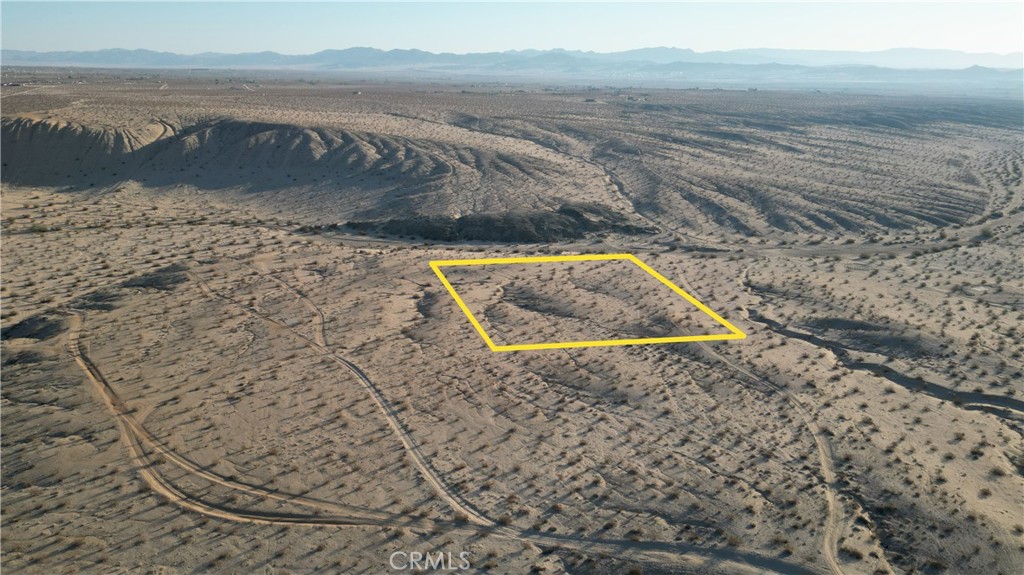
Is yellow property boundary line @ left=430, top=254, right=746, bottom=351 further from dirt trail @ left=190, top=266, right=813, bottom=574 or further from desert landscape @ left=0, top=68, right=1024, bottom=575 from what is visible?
dirt trail @ left=190, top=266, right=813, bottom=574

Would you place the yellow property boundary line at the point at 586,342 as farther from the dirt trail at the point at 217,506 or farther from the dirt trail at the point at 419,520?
the dirt trail at the point at 217,506

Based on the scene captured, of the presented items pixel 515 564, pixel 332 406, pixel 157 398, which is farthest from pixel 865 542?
pixel 157 398

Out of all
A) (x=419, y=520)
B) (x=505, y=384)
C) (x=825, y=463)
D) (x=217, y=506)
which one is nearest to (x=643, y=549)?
(x=419, y=520)

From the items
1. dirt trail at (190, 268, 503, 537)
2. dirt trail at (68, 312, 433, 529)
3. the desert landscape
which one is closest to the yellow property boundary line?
the desert landscape

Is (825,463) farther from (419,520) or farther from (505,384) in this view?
(419,520)

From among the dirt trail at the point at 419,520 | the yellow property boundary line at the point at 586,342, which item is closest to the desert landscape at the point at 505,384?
the dirt trail at the point at 419,520

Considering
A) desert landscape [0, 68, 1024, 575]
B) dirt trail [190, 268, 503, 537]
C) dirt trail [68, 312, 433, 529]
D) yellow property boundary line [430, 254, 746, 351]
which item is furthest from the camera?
yellow property boundary line [430, 254, 746, 351]
